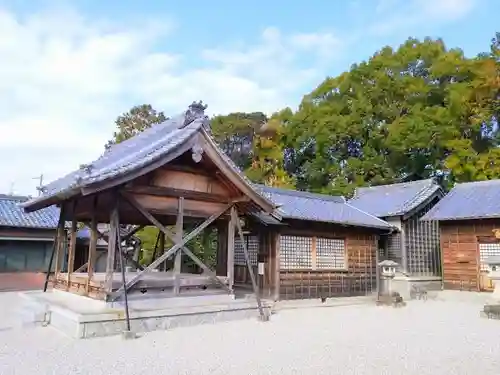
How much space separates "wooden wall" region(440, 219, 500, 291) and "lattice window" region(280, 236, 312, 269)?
23.6 feet

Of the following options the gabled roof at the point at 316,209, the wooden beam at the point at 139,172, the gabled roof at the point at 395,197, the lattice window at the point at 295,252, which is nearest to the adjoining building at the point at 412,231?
the gabled roof at the point at 395,197

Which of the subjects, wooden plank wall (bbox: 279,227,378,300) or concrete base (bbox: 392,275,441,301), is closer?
wooden plank wall (bbox: 279,227,378,300)

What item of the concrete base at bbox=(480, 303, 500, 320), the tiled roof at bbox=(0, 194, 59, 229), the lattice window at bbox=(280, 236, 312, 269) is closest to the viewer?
the concrete base at bbox=(480, 303, 500, 320)

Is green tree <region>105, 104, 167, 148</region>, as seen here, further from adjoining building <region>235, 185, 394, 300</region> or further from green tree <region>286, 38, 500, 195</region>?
adjoining building <region>235, 185, 394, 300</region>

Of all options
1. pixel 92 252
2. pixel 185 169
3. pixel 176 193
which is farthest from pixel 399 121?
pixel 92 252

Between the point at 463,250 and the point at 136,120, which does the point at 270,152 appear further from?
the point at 463,250

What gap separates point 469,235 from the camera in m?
17.0

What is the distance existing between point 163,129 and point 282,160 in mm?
23974

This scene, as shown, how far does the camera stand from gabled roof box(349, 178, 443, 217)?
1850cm

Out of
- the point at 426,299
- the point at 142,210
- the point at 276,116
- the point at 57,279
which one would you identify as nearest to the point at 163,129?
the point at 142,210

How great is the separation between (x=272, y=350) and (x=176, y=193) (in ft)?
14.1

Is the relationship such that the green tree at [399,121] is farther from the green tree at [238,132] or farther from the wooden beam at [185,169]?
the wooden beam at [185,169]

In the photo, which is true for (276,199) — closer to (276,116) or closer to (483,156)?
(483,156)

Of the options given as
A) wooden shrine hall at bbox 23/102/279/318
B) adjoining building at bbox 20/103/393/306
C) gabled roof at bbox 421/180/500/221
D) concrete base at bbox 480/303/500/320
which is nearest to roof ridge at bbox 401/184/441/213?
gabled roof at bbox 421/180/500/221
